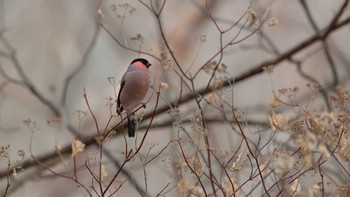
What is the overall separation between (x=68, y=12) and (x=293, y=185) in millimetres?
6073

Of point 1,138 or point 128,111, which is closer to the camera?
point 128,111

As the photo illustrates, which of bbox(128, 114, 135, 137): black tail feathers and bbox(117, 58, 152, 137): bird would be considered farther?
bbox(128, 114, 135, 137): black tail feathers

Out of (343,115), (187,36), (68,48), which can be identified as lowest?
(343,115)

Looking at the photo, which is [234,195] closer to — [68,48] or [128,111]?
[128,111]

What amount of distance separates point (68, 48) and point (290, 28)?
7.61 ft

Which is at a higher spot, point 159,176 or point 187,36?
point 187,36

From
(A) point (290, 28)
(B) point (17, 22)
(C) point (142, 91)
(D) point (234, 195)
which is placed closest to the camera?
(D) point (234, 195)

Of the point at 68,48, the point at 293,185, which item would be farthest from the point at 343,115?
the point at 68,48

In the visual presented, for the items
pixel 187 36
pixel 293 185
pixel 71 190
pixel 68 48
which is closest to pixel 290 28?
pixel 187 36

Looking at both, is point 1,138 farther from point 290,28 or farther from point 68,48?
point 290,28

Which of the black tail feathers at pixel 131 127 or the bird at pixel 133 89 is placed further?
the black tail feathers at pixel 131 127

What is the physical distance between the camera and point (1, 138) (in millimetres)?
7129

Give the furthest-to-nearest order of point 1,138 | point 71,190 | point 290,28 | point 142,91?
point 290,28 < point 1,138 < point 71,190 < point 142,91

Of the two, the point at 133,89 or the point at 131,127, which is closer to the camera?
the point at 133,89
